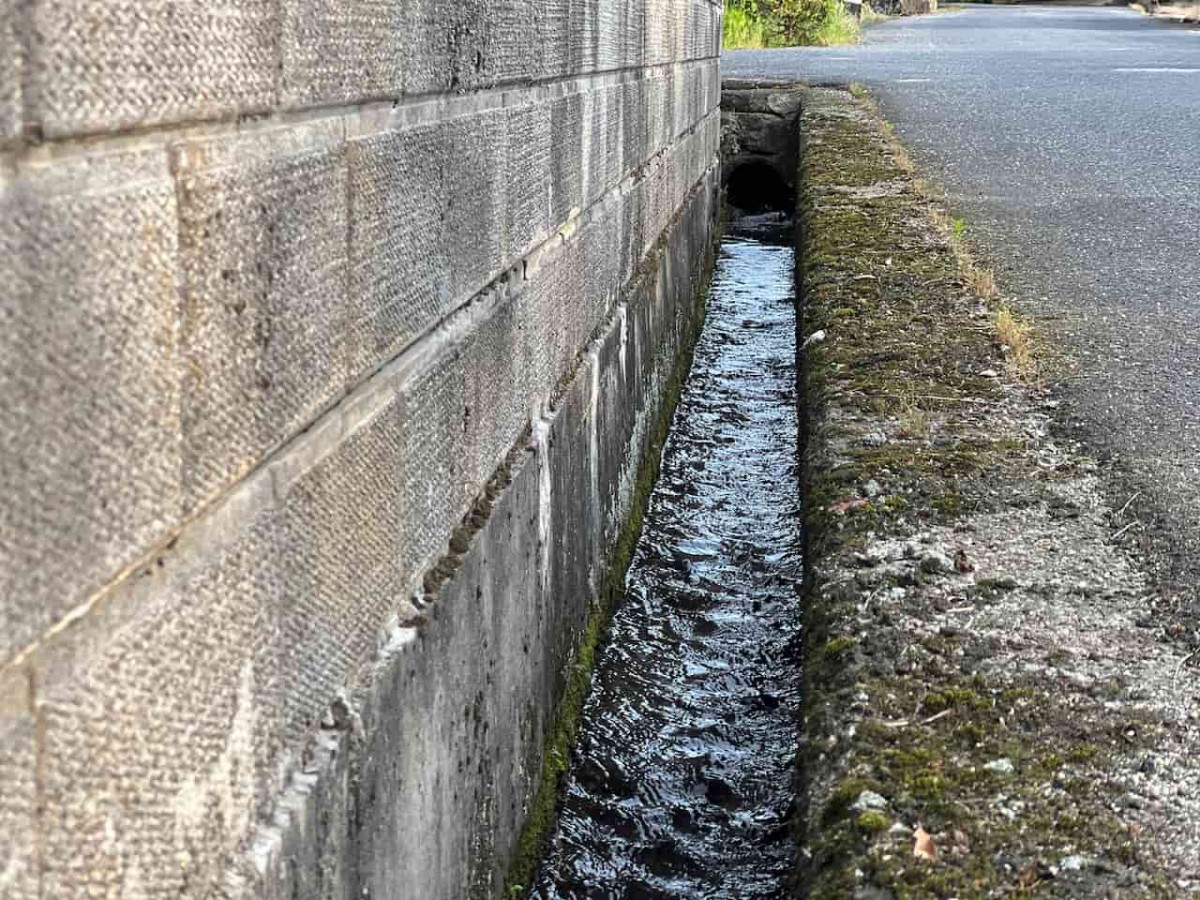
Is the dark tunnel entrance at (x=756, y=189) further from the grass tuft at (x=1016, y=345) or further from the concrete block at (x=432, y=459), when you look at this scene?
the concrete block at (x=432, y=459)

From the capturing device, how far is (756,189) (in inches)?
531

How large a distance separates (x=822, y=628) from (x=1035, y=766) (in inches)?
26.8

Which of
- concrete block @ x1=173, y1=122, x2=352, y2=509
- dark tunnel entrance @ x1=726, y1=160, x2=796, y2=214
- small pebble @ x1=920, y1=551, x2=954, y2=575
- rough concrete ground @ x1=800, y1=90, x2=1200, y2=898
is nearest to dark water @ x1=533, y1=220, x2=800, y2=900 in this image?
rough concrete ground @ x1=800, y1=90, x2=1200, y2=898

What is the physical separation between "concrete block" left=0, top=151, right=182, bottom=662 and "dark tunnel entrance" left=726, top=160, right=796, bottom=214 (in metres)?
12.2

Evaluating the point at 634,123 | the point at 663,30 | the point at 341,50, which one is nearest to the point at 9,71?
the point at 341,50

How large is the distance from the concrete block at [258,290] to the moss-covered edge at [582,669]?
1480 millimetres

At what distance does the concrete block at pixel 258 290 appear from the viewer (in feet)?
4.46

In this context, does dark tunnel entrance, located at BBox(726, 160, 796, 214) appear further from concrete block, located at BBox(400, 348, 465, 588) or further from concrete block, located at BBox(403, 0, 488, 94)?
concrete block, located at BBox(400, 348, 465, 588)

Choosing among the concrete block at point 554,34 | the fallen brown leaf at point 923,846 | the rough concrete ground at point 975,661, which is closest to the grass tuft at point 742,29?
the rough concrete ground at point 975,661

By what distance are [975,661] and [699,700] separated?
1.54 metres

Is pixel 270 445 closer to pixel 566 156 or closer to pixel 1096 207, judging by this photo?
pixel 566 156

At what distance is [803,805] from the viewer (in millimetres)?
2199

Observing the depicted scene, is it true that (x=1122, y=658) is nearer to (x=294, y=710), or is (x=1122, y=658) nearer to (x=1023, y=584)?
(x=1023, y=584)

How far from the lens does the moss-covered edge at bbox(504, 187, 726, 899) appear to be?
304cm
